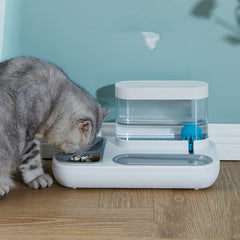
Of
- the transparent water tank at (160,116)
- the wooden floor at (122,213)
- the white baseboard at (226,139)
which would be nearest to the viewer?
the wooden floor at (122,213)

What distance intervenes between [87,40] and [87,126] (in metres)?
0.48

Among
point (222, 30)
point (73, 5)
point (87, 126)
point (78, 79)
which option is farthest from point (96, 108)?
point (222, 30)

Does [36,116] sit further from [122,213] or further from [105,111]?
[122,213]

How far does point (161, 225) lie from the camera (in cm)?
170

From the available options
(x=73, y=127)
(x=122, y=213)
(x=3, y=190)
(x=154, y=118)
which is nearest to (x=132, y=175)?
(x=122, y=213)

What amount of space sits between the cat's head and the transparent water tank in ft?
0.60

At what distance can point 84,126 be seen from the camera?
75.5 inches

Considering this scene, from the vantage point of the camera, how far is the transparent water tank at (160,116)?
83.4 inches

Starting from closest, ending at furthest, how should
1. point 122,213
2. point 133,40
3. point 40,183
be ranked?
point 122,213, point 40,183, point 133,40

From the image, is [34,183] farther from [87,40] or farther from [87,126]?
[87,40]

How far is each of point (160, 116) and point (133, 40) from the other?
1.18 ft

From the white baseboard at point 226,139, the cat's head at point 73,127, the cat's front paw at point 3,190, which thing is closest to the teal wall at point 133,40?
the white baseboard at point 226,139

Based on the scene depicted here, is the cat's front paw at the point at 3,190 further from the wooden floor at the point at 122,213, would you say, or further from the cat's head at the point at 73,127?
the cat's head at the point at 73,127

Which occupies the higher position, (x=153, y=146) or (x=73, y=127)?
(x=73, y=127)
